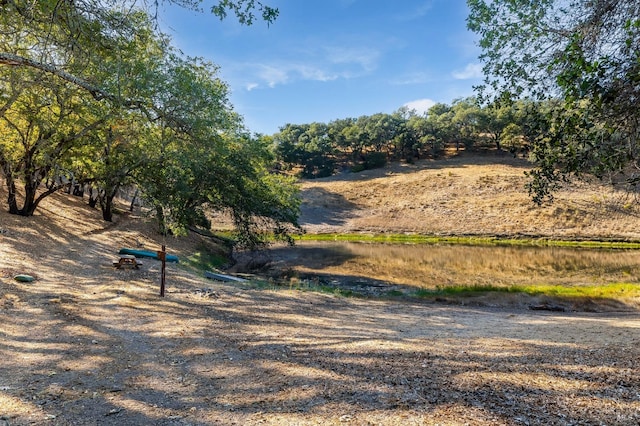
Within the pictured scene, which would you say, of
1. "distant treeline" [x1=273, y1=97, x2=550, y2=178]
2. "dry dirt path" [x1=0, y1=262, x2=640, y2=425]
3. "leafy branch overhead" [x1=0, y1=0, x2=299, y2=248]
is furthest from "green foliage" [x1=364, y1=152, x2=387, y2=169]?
"dry dirt path" [x1=0, y1=262, x2=640, y2=425]

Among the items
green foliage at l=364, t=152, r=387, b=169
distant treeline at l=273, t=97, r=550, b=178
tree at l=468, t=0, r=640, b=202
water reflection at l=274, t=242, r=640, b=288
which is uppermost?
distant treeline at l=273, t=97, r=550, b=178

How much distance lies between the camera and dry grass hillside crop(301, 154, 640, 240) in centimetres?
4222

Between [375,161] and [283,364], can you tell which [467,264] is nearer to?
[283,364]

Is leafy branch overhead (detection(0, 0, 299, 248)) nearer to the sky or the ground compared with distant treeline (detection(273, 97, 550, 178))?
nearer to the ground

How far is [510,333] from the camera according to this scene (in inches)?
314

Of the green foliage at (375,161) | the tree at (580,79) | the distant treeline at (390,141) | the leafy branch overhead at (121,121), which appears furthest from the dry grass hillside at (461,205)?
the tree at (580,79)

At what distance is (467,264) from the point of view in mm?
26234

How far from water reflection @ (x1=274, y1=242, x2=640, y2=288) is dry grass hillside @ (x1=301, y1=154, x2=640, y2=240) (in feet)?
28.8

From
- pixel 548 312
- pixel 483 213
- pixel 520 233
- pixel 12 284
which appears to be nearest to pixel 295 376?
pixel 12 284

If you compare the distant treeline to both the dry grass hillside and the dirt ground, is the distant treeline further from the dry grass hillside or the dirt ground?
the dirt ground

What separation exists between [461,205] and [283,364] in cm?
4954

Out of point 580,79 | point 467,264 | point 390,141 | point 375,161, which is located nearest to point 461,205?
point 375,161

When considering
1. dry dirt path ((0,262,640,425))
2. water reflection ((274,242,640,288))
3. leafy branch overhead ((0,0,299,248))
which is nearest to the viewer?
dry dirt path ((0,262,640,425))

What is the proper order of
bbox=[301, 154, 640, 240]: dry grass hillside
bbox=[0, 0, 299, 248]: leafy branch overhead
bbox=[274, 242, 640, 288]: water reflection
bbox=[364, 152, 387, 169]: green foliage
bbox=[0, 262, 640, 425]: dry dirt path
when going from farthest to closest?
bbox=[364, 152, 387, 169]: green foliage < bbox=[301, 154, 640, 240]: dry grass hillside < bbox=[274, 242, 640, 288]: water reflection < bbox=[0, 0, 299, 248]: leafy branch overhead < bbox=[0, 262, 640, 425]: dry dirt path
